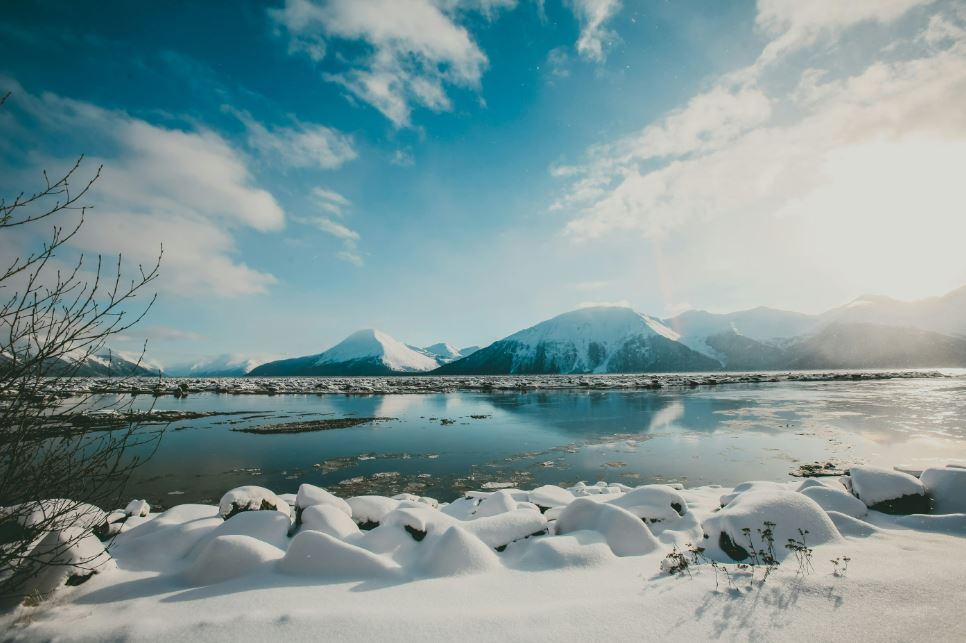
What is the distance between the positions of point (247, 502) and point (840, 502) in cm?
1188

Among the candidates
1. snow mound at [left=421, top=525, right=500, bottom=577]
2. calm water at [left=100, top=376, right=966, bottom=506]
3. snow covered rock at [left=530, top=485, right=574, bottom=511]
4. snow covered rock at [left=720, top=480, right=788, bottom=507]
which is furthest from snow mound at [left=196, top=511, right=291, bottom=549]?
snow covered rock at [left=720, top=480, right=788, bottom=507]

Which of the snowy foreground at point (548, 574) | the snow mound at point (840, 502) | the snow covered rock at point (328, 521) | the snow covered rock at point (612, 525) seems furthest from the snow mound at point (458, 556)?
the snow mound at point (840, 502)

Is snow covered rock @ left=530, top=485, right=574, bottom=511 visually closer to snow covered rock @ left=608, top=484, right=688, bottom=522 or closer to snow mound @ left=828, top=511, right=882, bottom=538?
snow covered rock @ left=608, top=484, right=688, bottom=522

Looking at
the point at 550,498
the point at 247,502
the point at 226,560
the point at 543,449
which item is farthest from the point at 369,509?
the point at 543,449

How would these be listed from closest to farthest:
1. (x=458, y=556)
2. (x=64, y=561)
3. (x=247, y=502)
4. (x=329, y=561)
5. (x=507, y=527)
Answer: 1. (x=64, y=561)
2. (x=329, y=561)
3. (x=458, y=556)
4. (x=507, y=527)
5. (x=247, y=502)

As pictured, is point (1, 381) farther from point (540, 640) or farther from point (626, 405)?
point (626, 405)

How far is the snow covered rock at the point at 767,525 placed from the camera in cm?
615

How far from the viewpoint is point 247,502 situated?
8.58 meters

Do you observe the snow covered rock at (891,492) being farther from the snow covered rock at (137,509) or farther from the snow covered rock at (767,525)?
the snow covered rock at (137,509)

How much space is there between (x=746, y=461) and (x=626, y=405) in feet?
80.2

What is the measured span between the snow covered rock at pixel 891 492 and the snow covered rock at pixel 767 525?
2.70 metres

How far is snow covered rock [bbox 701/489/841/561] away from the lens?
6.15 m

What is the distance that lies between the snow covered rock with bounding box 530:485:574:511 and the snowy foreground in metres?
1.38

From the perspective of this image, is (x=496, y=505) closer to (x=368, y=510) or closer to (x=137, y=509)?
(x=368, y=510)
